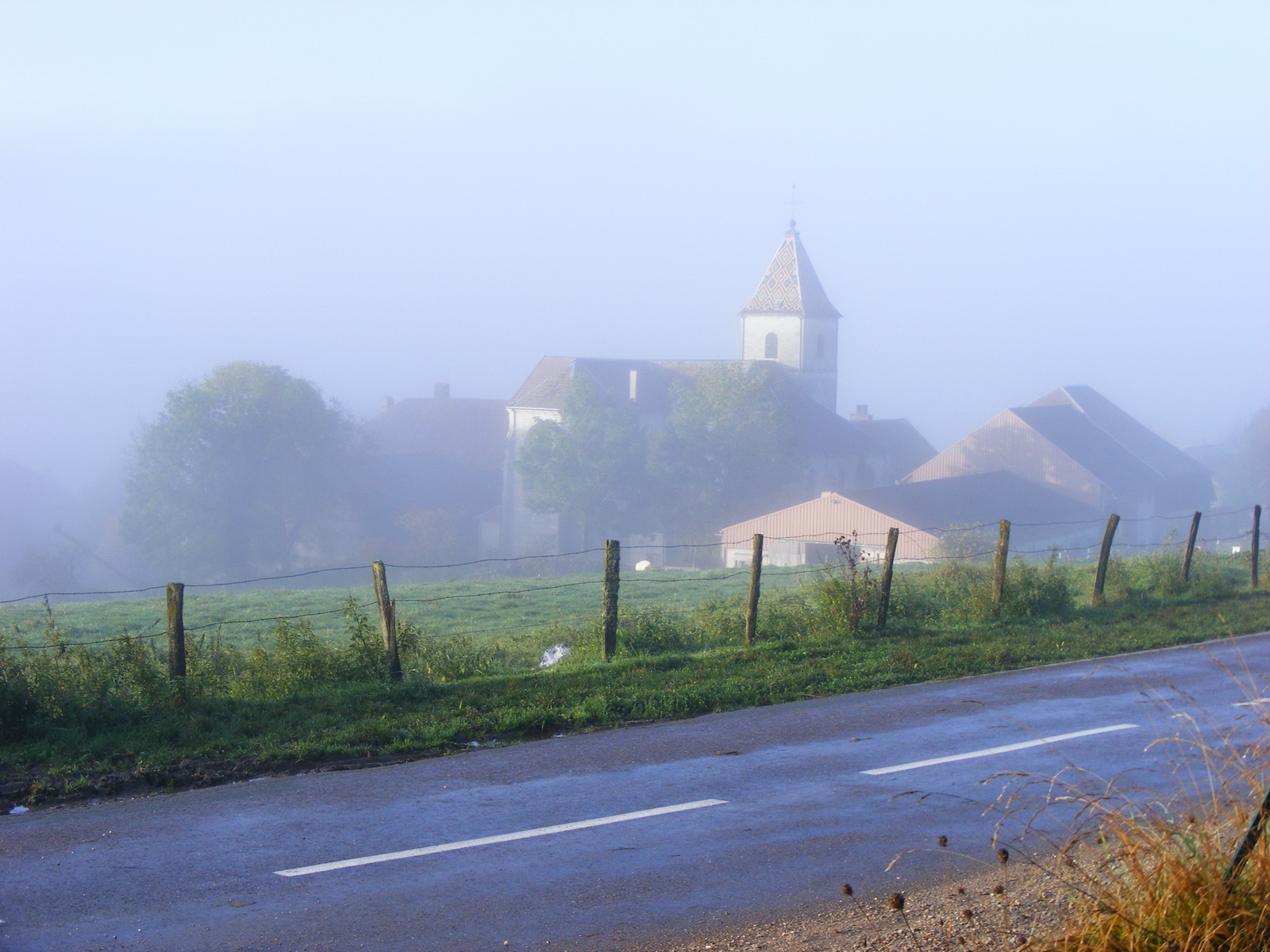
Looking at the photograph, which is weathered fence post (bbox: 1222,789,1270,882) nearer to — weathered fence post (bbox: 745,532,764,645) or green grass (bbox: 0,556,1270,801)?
green grass (bbox: 0,556,1270,801)

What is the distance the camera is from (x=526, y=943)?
4848mm

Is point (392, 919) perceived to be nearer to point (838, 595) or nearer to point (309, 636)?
point (309, 636)

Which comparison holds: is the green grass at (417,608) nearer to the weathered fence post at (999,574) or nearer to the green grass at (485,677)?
the weathered fence post at (999,574)

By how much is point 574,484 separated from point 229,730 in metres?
66.6

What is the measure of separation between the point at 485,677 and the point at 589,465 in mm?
64668

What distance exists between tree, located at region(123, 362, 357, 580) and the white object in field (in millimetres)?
60710

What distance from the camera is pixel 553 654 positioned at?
574 inches

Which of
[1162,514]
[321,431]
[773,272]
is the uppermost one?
[773,272]

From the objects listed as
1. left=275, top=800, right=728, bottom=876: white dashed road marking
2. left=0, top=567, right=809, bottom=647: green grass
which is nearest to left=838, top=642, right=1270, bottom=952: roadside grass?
left=275, top=800, right=728, bottom=876: white dashed road marking

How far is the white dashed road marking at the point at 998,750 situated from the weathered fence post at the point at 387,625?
5.24 m

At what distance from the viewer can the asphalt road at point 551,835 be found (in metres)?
5.10

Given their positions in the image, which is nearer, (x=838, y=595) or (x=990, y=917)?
(x=990, y=917)

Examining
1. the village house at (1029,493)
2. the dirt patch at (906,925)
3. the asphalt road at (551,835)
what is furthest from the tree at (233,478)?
the dirt patch at (906,925)

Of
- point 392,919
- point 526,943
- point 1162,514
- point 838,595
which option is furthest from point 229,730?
point 1162,514
